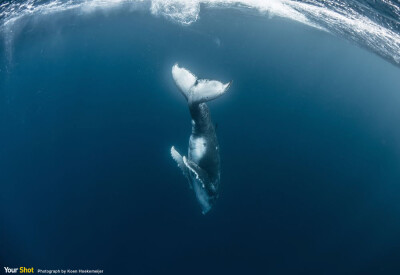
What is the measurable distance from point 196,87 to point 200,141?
92.4 inches

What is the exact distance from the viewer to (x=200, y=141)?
8.55 m

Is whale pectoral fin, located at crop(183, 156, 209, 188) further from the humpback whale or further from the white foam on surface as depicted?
the white foam on surface

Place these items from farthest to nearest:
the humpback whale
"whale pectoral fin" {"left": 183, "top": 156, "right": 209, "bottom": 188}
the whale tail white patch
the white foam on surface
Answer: the white foam on surface < "whale pectoral fin" {"left": 183, "top": 156, "right": 209, "bottom": 188} < the humpback whale < the whale tail white patch

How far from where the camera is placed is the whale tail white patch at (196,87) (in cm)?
621

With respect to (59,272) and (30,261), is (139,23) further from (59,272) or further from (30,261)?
(30,261)

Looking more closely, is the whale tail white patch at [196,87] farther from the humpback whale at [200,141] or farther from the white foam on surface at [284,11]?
the white foam on surface at [284,11]

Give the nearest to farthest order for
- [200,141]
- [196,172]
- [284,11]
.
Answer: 1. [196,172]
2. [200,141]
3. [284,11]

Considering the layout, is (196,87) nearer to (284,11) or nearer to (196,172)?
(196,172)

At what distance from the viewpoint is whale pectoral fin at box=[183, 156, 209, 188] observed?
7221 millimetres

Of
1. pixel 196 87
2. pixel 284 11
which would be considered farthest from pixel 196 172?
pixel 284 11

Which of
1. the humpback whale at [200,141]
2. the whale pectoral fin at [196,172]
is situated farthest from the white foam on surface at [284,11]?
the whale pectoral fin at [196,172]

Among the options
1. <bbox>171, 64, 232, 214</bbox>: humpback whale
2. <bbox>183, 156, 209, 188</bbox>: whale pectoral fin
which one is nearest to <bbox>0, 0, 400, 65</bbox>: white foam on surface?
<bbox>171, 64, 232, 214</bbox>: humpback whale

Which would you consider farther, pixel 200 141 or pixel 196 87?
pixel 200 141

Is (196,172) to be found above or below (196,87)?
below
